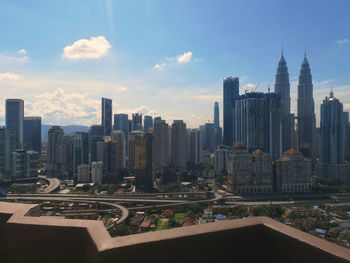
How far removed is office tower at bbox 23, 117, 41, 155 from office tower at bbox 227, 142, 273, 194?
3795cm

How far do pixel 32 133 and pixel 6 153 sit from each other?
2460 cm

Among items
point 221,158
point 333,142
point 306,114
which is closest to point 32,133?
point 221,158

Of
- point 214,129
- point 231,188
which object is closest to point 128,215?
point 231,188

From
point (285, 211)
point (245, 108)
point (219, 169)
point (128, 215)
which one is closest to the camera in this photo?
point (128, 215)

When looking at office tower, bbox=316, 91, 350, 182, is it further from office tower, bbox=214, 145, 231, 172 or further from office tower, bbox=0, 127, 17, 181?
office tower, bbox=0, 127, 17, 181

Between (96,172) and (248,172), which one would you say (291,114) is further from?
(96,172)

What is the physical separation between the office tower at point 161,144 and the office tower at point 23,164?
13942mm

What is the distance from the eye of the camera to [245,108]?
122 ft

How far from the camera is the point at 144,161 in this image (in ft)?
78.6

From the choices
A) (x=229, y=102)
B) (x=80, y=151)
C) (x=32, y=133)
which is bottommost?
(x=80, y=151)

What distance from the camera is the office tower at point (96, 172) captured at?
27.3 metres

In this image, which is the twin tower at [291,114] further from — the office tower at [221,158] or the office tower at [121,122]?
the office tower at [121,122]

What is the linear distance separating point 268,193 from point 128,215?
14.7 m

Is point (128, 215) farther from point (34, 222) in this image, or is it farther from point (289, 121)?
point (289, 121)
